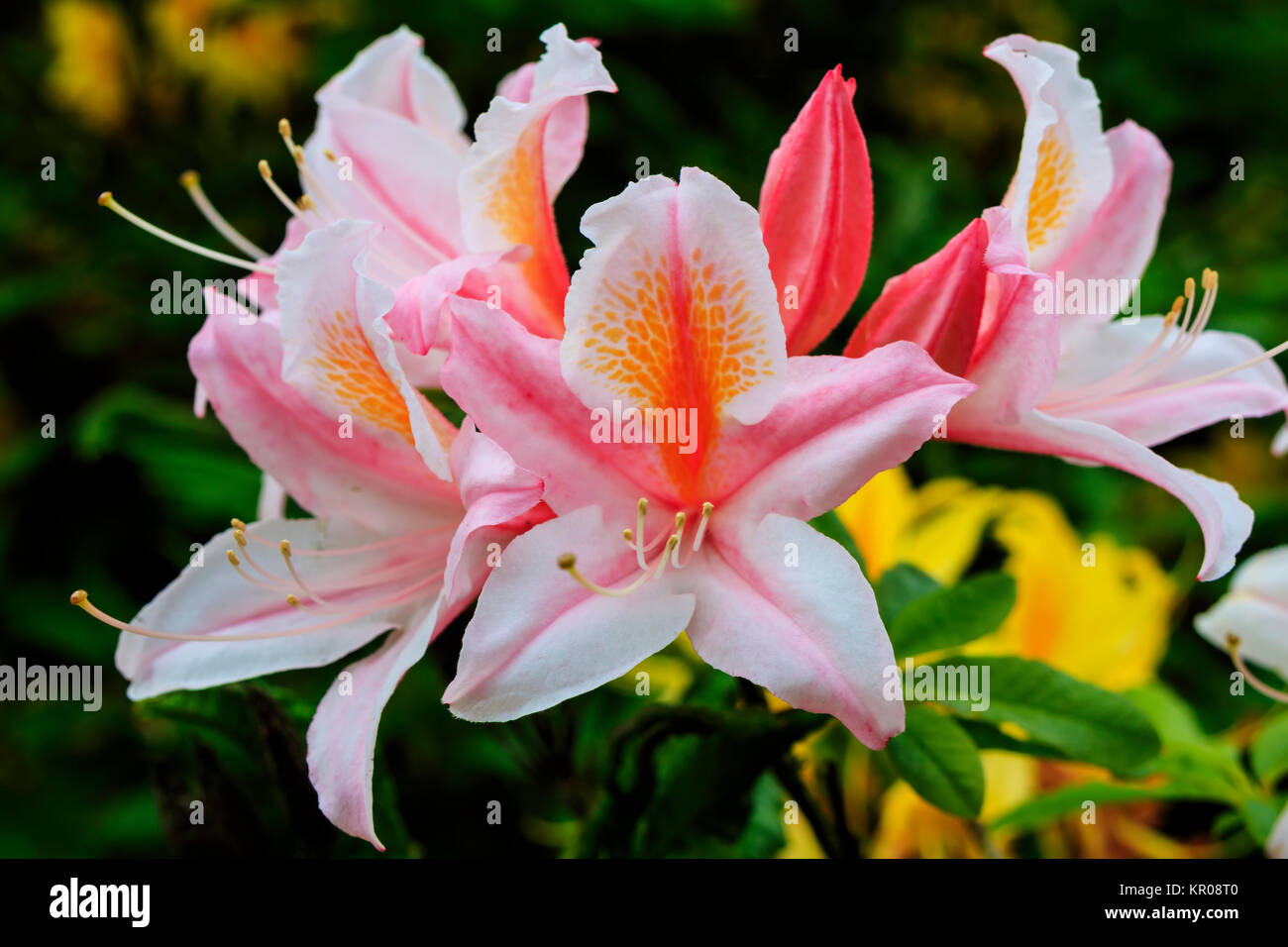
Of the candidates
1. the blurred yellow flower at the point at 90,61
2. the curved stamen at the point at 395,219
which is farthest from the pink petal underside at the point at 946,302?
the blurred yellow flower at the point at 90,61

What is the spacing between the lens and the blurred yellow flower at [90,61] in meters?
2.06

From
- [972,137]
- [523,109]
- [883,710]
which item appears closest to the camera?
[883,710]

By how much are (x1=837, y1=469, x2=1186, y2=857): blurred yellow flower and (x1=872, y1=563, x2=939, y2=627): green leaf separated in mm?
222

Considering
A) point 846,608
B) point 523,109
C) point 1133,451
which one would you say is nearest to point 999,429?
point 1133,451

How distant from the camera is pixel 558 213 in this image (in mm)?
1827

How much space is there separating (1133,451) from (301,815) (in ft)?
1.95

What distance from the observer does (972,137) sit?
7.43 ft

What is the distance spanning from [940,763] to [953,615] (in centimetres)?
11

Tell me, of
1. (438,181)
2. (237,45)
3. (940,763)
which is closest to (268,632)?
(438,181)

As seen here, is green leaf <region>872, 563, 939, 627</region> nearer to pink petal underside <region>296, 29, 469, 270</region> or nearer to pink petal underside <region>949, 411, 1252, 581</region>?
pink petal underside <region>949, 411, 1252, 581</region>

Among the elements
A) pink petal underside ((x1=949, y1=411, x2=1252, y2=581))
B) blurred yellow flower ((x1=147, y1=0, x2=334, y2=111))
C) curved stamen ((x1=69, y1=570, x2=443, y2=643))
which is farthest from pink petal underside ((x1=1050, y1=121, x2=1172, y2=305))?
blurred yellow flower ((x1=147, y1=0, x2=334, y2=111))

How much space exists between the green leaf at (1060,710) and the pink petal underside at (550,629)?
0.26 metres

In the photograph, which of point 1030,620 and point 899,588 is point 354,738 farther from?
point 1030,620

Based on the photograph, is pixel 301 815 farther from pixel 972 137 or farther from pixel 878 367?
pixel 972 137
